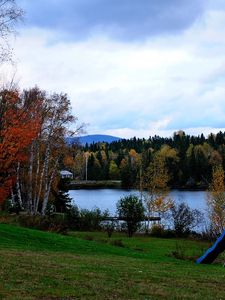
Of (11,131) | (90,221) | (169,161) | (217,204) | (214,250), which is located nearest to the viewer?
(214,250)

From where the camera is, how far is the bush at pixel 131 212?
117 ft

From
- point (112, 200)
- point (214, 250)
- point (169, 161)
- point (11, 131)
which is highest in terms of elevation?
point (169, 161)

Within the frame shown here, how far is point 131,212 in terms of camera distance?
1398 inches

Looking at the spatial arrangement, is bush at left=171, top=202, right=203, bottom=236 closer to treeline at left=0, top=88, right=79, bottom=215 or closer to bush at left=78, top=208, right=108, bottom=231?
bush at left=78, top=208, right=108, bottom=231

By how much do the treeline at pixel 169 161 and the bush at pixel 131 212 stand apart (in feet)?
128

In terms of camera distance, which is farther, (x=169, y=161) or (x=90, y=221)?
(x=169, y=161)

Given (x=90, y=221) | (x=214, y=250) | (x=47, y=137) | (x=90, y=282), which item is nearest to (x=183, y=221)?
(x=90, y=221)

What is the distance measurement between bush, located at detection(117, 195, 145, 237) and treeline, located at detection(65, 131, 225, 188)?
1533 inches

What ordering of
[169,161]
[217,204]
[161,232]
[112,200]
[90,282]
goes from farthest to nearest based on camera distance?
[169,161] < [112,200] < [217,204] < [161,232] < [90,282]

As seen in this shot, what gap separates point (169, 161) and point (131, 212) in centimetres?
7358

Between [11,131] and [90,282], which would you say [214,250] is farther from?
[11,131]

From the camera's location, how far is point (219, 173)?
43.6 meters

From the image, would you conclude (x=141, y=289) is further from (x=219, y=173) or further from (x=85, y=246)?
(x=219, y=173)

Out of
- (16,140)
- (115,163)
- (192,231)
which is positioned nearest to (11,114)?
(16,140)
